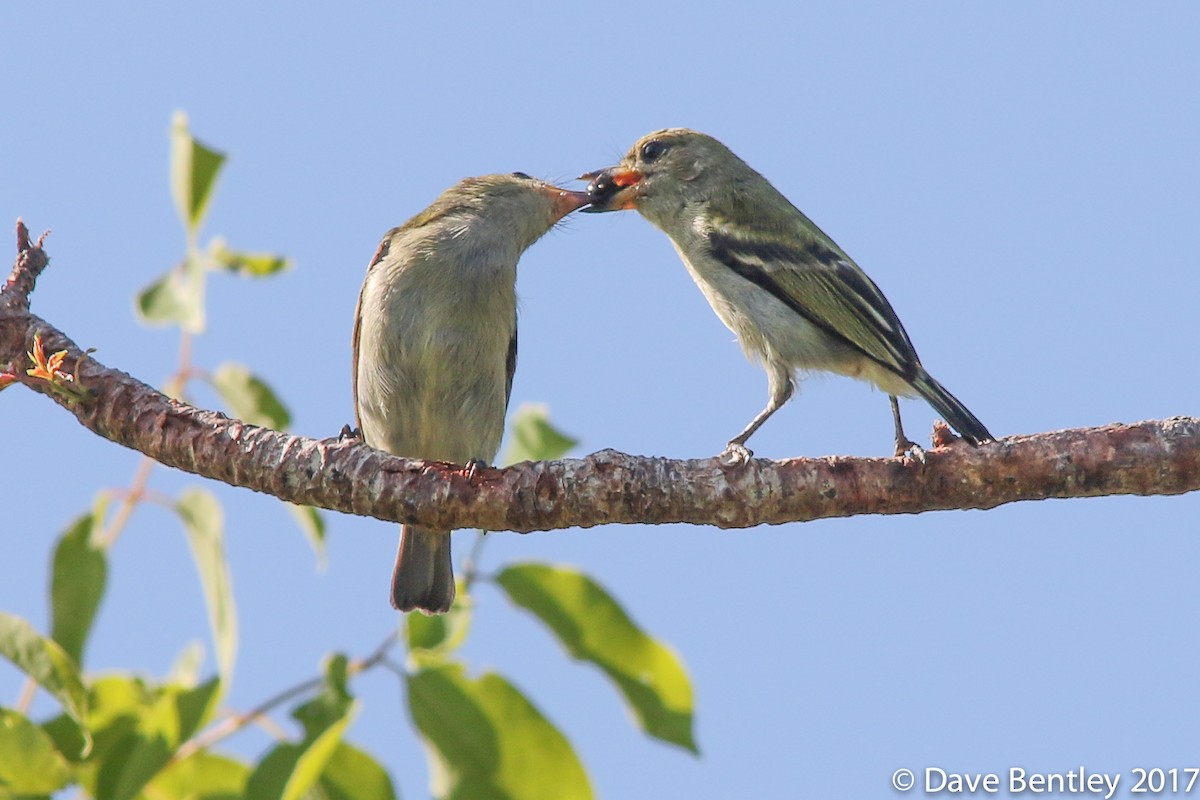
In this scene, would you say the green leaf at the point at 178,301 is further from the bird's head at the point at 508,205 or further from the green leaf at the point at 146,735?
the bird's head at the point at 508,205

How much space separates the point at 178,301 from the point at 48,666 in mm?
1190

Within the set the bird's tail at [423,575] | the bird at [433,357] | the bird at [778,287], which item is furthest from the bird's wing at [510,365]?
the bird at [778,287]

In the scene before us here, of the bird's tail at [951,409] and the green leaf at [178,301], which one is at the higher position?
the green leaf at [178,301]

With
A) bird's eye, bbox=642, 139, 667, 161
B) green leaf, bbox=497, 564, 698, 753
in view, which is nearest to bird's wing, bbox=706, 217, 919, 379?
bird's eye, bbox=642, 139, 667, 161

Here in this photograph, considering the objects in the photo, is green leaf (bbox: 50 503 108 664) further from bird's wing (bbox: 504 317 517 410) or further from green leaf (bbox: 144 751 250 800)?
bird's wing (bbox: 504 317 517 410)

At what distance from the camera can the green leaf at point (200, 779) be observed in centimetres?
324

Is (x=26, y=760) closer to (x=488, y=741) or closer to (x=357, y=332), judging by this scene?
(x=488, y=741)

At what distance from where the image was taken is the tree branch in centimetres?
353

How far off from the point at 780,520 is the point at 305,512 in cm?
174

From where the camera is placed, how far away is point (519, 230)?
610 centimetres

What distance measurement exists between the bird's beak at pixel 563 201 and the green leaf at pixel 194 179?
2851mm

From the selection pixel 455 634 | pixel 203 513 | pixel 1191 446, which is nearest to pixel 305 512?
pixel 203 513

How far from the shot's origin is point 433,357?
533 centimetres

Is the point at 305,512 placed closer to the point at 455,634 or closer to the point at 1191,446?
the point at 455,634
